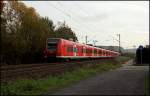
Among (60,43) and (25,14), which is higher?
(25,14)

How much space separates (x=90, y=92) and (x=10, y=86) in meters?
3.57

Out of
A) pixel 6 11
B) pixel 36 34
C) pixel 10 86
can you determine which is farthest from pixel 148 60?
pixel 10 86

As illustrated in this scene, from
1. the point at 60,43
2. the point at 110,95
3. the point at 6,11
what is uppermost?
the point at 6,11

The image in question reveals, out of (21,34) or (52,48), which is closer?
(52,48)

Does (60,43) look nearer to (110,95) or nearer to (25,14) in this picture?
(25,14)

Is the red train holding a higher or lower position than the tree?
lower

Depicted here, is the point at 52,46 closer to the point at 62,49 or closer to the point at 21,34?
the point at 62,49

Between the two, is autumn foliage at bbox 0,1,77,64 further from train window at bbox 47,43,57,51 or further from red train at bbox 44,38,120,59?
train window at bbox 47,43,57,51

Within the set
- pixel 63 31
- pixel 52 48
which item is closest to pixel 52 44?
pixel 52 48

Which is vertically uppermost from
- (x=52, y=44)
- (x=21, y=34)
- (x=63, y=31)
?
(x=63, y=31)

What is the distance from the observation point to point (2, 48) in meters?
53.7

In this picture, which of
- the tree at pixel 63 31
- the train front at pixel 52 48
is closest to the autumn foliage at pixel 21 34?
the tree at pixel 63 31

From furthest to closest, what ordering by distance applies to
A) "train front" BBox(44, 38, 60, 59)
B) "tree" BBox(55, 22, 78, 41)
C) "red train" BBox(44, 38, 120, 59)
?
"tree" BBox(55, 22, 78, 41), "train front" BBox(44, 38, 60, 59), "red train" BBox(44, 38, 120, 59)

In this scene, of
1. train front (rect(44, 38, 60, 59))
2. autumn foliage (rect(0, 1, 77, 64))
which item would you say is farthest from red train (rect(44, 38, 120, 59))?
autumn foliage (rect(0, 1, 77, 64))
